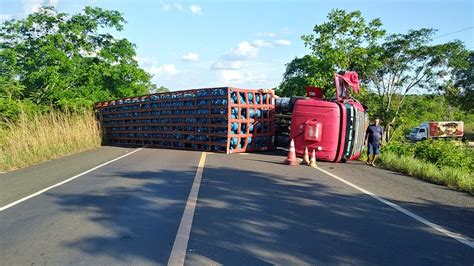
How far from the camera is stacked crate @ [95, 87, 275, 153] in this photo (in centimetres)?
1405

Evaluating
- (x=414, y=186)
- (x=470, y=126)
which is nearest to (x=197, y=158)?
(x=414, y=186)

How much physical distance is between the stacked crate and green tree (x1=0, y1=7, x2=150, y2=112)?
5.00 metres

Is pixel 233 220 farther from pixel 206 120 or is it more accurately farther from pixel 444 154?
pixel 444 154

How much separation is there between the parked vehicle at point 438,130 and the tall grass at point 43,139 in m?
41.2

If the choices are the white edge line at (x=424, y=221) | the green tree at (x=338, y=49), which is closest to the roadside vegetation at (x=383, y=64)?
the green tree at (x=338, y=49)

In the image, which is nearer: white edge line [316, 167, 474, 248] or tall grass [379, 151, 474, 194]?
white edge line [316, 167, 474, 248]

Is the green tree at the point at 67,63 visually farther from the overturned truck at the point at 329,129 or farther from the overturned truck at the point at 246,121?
the overturned truck at the point at 329,129

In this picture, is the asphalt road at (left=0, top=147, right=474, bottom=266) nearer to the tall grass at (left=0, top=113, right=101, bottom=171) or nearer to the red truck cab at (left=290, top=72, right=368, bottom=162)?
the red truck cab at (left=290, top=72, right=368, bottom=162)

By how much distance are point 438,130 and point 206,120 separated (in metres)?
40.8

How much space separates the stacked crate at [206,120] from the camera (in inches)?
553

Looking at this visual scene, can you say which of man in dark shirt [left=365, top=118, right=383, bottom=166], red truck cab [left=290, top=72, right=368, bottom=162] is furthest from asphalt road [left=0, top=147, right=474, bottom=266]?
red truck cab [left=290, top=72, right=368, bottom=162]

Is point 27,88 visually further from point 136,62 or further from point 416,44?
point 416,44

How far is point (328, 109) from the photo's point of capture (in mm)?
12047

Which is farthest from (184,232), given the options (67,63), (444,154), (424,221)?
(67,63)
